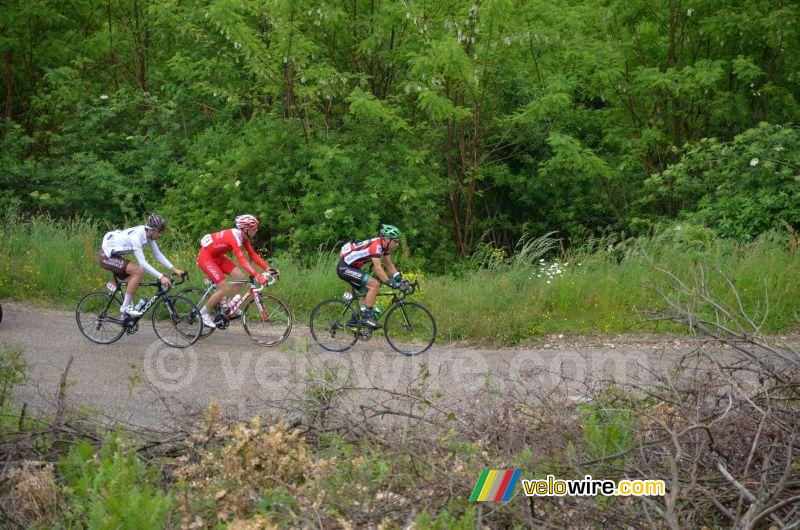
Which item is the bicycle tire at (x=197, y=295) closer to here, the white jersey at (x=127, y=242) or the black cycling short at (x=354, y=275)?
the white jersey at (x=127, y=242)

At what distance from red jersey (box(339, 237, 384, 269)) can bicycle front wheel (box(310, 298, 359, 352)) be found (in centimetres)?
62

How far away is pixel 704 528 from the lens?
4.26 meters

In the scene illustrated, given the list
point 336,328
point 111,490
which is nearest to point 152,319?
point 336,328

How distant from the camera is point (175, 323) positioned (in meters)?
11.3

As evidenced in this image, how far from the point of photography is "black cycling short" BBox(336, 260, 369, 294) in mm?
11430

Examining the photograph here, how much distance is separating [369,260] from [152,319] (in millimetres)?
3335

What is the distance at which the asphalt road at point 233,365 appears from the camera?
830 cm

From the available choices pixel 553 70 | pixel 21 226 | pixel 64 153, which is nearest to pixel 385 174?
pixel 553 70

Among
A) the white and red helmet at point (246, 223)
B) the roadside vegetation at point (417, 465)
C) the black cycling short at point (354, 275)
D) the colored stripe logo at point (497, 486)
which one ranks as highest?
the colored stripe logo at point (497, 486)

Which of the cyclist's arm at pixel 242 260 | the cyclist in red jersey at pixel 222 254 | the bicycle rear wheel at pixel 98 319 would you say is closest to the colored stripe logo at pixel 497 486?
the cyclist's arm at pixel 242 260

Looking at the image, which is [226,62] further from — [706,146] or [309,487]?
[309,487]

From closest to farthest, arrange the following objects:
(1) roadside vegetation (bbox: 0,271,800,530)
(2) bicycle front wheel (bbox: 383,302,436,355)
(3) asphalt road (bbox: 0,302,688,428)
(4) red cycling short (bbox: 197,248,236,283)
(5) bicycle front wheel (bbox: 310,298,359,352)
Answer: (1) roadside vegetation (bbox: 0,271,800,530) → (3) asphalt road (bbox: 0,302,688,428) → (2) bicycle front wheel (bbox: 383,302,436,355) → (4) red cycling short (bbox: 197,248,236,283) → (5) bicycle front wheel (bbox: 310,298,359,352)

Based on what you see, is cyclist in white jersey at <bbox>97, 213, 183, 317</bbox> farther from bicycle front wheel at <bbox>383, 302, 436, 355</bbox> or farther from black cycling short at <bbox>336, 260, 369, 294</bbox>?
bicycle front wheel at <bbox>383, 302, 436, 355</bbox>

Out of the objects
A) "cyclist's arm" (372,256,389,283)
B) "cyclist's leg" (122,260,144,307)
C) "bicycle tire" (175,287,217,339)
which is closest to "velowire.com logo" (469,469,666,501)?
"cyclist's arm" (372,256,389,283)
